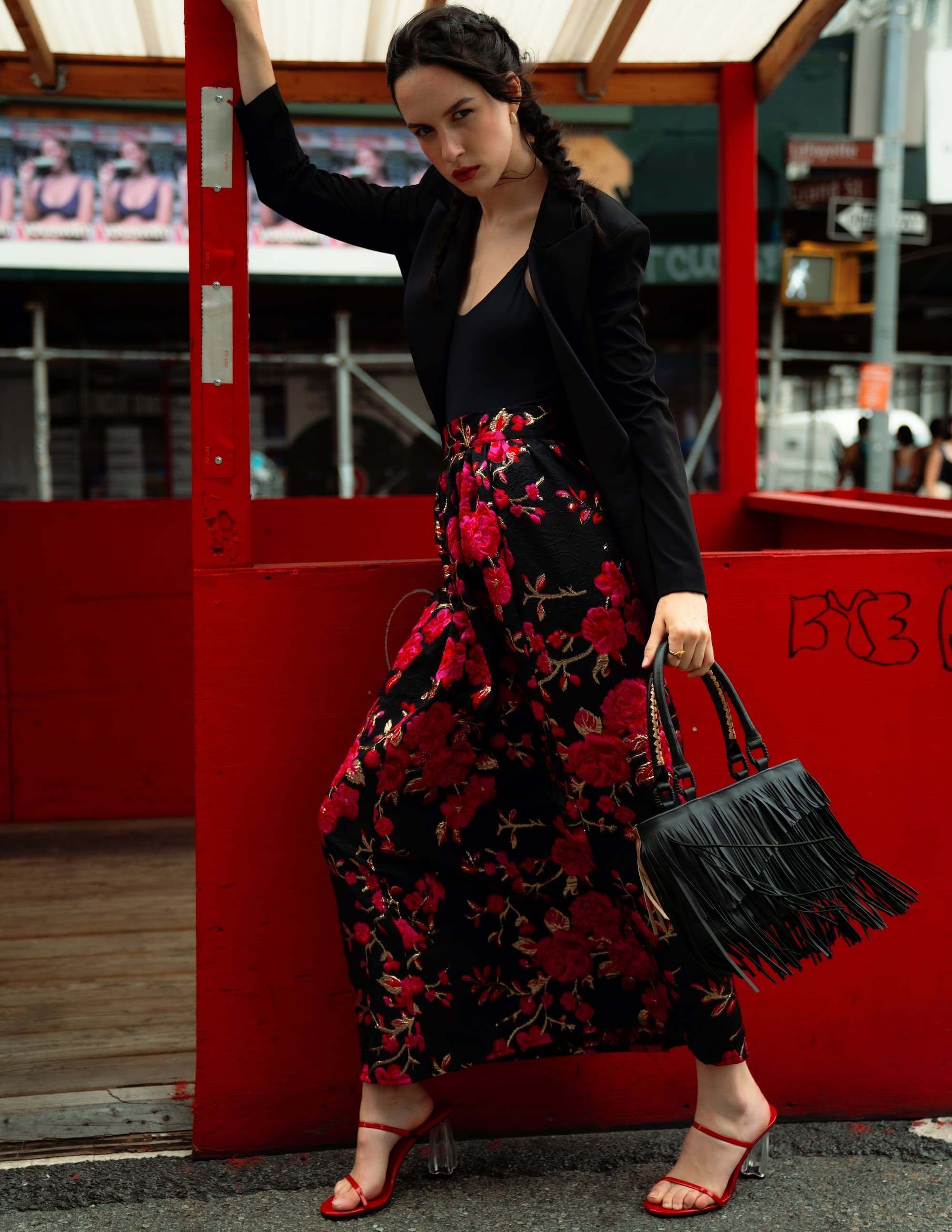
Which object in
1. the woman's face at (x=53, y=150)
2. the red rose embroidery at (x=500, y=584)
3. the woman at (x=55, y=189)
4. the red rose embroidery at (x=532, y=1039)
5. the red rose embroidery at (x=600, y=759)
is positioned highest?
the woman's face at (x=53, y=150)

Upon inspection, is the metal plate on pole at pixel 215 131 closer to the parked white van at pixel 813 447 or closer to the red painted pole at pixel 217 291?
the red painted pole at pixel 217 291

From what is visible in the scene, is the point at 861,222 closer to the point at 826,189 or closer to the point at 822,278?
the point at 826,189

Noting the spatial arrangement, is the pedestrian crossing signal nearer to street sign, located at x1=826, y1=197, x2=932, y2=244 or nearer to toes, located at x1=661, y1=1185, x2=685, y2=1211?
street sign, located at x1=826, y1=197, x2=932, y2=244

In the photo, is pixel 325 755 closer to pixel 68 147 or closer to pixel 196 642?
pixel 196 642

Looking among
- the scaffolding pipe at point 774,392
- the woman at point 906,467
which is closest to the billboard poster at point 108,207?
the scaffolding pipe at point 774,392

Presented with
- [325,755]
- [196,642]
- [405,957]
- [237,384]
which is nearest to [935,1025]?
[405,957]

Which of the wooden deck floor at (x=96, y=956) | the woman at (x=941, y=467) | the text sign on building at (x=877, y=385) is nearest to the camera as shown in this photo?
the wooden deck floor at (x=96, y=956)

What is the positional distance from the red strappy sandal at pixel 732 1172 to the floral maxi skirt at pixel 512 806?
143 mm

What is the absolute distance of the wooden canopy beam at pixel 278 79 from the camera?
11.1 feet

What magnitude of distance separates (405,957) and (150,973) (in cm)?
124

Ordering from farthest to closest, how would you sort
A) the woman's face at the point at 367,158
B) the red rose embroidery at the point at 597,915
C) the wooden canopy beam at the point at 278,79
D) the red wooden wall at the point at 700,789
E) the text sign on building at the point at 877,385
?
the woman's face at the point at 367,158 → the text sign on building at the point at 877,385 → the wooden canopy beam at the point at 278,79 → the red wooden wall at the point at 700,789 → the red rose embroidery at the point at 597,915

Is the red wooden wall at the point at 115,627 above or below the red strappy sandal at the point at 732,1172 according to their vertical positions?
above

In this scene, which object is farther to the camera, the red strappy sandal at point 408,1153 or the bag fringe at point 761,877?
the red strappy sandal at point 408,1153

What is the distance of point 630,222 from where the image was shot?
1853 mm
